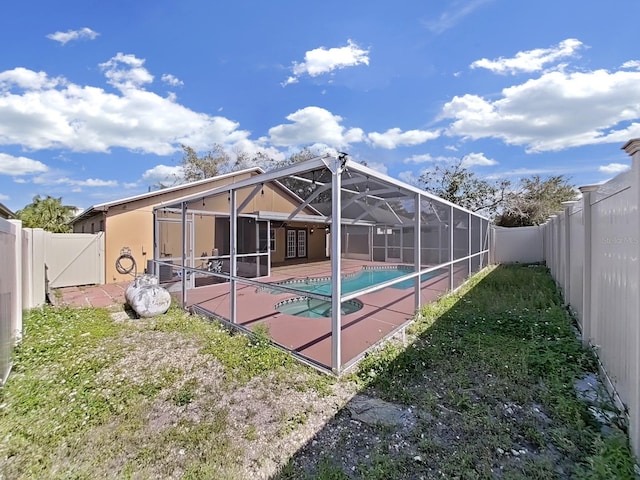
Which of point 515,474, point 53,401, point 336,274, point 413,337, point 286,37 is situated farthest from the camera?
point 286,37

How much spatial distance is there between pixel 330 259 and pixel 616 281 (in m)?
3.15

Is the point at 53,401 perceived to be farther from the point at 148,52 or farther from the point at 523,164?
the point at 523,164

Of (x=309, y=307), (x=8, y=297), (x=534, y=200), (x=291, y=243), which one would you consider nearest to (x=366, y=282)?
(x=309, y=307)

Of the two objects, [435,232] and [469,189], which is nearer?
[435,232]

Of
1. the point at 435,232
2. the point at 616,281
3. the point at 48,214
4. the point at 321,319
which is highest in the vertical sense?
the point at 48,214

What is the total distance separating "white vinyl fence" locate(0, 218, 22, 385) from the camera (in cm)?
324

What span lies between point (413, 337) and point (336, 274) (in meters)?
1.94

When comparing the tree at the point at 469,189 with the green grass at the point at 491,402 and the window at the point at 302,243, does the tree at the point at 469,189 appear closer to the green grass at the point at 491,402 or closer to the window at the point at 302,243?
the window at the point at 302,243

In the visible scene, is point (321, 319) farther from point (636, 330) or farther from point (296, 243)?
point (296, 243)

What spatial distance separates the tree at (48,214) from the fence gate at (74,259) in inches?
304

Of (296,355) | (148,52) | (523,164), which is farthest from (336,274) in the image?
(523,164)

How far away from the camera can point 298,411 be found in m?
2.79

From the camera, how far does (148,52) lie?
1098cm

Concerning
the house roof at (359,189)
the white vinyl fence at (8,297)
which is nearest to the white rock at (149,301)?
the white vinyl fence at (8,297)
